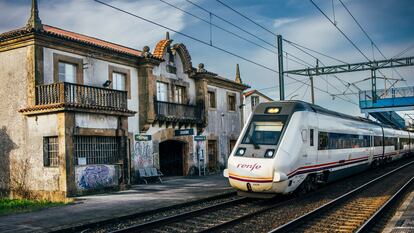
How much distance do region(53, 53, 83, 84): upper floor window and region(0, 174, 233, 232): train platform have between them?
5.48m

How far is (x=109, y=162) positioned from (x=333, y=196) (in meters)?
9.61

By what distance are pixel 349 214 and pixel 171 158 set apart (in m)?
16.8

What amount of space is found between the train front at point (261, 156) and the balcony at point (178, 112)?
9.94 m

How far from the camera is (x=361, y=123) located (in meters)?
23.0

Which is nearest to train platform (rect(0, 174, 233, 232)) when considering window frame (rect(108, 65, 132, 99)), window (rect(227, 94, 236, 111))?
window frame (rect(108, 65, 132, 99))

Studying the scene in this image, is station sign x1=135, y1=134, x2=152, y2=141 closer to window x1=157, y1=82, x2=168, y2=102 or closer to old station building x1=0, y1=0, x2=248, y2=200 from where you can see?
old station building x1=0, y1=0, x2=248, y2=200

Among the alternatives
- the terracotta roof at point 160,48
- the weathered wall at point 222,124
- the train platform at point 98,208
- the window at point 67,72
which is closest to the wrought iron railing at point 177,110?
the weathered wall at point 222,124

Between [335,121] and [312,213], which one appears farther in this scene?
[335,121]

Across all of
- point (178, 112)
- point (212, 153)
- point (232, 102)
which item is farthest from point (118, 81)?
point (232, 102)

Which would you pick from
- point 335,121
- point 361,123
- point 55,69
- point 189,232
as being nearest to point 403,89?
point 361,123

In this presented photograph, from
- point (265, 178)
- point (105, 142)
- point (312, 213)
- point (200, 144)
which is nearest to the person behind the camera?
point (312, 213)

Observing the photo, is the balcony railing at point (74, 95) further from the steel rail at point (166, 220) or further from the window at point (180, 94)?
the steel rail at point (166, 220)

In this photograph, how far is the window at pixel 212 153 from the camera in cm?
2922

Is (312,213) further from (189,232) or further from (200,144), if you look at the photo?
(200,144)
